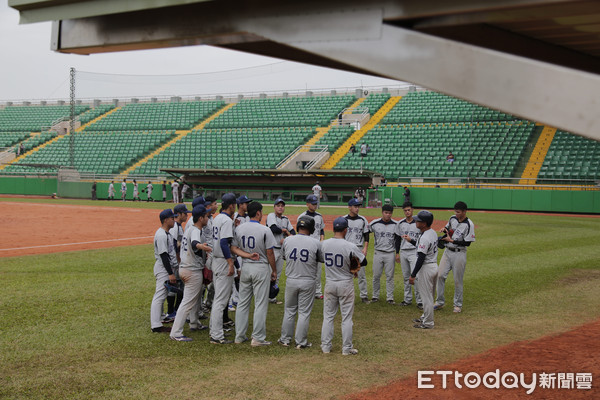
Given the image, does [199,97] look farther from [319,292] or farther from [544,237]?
[319,292]

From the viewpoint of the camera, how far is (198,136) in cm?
5119

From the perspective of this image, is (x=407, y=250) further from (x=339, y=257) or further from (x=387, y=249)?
(x=339, y=257)

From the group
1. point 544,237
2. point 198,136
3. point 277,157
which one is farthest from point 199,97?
point 544,237

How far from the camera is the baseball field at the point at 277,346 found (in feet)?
20.8

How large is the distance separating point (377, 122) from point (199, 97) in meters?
23.2

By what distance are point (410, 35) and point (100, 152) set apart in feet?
172

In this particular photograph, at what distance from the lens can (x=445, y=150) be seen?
41.4 metres

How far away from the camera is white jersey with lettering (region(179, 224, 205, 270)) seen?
8.28 metres

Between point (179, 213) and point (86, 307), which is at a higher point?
point (179, 213)

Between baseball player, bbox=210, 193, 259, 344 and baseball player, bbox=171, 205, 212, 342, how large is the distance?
186mm

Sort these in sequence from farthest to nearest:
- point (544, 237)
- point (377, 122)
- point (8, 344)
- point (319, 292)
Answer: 1. point (377, 122)
2. point (544, 237)
3. point (319, 292)
4. point (8, 344)

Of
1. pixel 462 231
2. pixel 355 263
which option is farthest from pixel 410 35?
pixel 462 231

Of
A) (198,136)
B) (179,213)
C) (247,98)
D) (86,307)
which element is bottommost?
(86,307)

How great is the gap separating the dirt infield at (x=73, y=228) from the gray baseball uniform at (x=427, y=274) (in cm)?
1252
